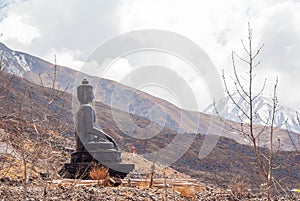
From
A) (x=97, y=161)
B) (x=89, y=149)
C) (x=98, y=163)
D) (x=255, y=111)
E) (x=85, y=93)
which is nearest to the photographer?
(x=255, y=111)

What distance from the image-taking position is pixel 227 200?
8.90 m

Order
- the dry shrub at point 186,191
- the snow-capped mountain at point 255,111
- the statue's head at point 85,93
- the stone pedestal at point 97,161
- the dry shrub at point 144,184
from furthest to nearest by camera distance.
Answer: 1. the statue's head at point 85,93
2. the stone pedestal at point 97,161
3. the dry shrub at point 144,184
4. the dry shrub at point 186,191
5. the snow-capped mountain at point 255,111

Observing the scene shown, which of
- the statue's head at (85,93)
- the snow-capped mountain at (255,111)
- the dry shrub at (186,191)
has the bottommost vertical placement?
the dry shrub at (186,191)

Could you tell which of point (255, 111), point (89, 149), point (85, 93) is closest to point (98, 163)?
point (89, 149)

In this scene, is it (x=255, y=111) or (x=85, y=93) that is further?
(x=85, y=93)

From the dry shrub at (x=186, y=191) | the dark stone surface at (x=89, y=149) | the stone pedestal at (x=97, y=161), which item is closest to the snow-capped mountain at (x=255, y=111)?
the dry shrub at (x=186, y=191)

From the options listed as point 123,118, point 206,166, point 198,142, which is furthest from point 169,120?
point 206,166

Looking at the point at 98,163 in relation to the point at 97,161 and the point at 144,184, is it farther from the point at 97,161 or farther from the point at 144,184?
the point at 144,184

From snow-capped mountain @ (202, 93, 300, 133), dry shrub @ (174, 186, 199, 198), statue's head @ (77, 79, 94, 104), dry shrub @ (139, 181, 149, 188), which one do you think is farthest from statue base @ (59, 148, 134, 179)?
snow-capped mountain @ (202, 93, 300, 133)

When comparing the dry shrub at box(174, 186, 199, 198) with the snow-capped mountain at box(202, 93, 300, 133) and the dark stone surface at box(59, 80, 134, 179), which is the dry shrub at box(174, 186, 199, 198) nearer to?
the dark stone surface at box(59, 80, 134, 179)

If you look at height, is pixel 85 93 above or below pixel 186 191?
above

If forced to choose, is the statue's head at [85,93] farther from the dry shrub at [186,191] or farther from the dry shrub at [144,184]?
the dry shrub at [186,191]

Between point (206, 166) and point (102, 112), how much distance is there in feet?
92.0

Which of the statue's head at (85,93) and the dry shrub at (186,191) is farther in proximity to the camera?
the statue's head at (85,93)
